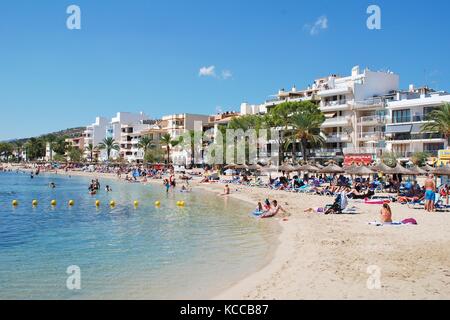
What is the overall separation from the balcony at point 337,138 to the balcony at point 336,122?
1.29 m

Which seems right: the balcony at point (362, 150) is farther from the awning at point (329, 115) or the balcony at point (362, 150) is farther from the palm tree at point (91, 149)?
the palm tree at point (91, 149)

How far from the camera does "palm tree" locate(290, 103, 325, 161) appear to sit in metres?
54.7

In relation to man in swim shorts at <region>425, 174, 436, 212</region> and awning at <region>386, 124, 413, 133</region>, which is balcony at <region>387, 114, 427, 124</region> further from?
man in swim shorts at <region>425, 174, 436, 212</region>

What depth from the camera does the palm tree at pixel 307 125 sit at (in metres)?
54.7

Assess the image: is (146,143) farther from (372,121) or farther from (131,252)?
(131,252)

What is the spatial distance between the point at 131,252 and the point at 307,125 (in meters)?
43.0

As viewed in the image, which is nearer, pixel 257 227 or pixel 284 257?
pixel 284 257

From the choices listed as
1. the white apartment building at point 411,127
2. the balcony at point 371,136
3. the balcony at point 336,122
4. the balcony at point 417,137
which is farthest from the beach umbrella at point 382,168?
the balcony at point 336,122

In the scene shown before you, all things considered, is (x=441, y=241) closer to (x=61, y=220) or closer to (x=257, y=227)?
(x=257, y=227)

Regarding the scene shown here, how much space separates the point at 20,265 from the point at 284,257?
24.8 ft

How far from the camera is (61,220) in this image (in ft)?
75.6

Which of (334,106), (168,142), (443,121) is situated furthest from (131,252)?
(168,142)

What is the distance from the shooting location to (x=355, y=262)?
1131 centimetres

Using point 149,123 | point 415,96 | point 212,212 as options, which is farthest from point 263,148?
point 149,123
